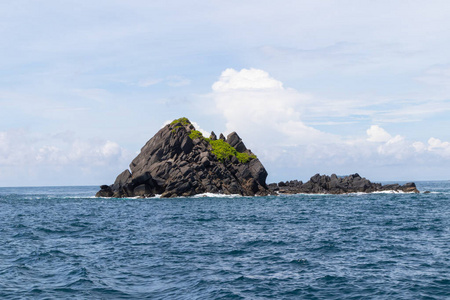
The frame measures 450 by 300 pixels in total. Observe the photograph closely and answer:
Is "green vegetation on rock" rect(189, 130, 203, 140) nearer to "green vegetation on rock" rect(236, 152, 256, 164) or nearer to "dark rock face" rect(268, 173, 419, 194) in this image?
"green vegetation on rock" rect(236, 152, 256, 164)

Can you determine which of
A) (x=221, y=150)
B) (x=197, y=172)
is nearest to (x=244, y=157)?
(x=221, y=150)

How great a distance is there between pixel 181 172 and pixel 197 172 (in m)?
5.07

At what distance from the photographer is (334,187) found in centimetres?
11988

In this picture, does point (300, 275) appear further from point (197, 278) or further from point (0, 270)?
point (0, 270)

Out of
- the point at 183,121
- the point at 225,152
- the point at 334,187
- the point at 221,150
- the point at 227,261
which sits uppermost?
the point at 183,121

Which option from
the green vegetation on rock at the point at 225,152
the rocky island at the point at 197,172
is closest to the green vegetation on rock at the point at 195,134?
the rocky island at the point at 197,172

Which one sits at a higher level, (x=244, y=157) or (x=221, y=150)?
(x=221, y=150)

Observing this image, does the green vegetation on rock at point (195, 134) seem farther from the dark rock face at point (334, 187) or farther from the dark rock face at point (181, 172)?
the dark rock face at point (334, 187)

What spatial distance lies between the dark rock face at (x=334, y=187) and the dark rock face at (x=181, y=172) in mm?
14096

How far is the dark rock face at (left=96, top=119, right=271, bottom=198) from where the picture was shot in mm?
99750

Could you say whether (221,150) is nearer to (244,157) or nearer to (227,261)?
(244,157)

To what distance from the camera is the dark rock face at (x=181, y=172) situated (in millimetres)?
99750

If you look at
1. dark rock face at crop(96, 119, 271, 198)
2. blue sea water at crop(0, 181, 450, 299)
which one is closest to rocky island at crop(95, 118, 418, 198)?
dark rock face at crop(96, 119, 271, 198)

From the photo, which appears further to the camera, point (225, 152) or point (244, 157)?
point (244, 157)
